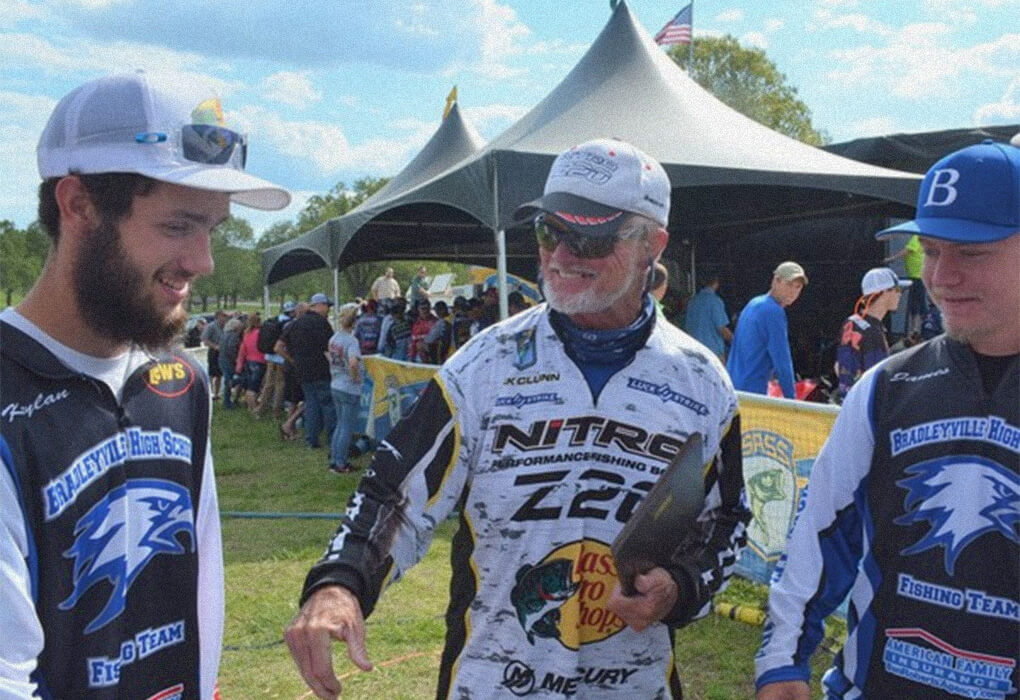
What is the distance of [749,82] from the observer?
41.8 m

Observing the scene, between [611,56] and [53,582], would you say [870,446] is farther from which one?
[611,56]

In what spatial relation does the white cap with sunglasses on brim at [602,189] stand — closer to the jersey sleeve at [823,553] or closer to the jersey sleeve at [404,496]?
the jersey sleeve at [404,496]

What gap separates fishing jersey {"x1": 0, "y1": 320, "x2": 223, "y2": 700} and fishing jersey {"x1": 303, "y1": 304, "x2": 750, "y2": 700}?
34 centimetres

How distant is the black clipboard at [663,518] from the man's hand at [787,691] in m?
0.36

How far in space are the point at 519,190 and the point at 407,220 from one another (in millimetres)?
6536

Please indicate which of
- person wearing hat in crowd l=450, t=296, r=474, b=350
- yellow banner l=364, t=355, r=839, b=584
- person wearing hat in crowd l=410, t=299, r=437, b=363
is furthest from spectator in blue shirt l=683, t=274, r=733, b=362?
yellow banner l=364, t=355, r=839, b=584

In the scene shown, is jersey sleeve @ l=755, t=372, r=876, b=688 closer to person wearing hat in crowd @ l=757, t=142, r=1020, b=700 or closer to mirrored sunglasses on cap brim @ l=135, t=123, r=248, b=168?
person wearing hat in crowd @ l=757, t=142, r=1020, b=700

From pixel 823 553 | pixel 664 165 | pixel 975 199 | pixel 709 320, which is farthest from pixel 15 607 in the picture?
pixel 709 320

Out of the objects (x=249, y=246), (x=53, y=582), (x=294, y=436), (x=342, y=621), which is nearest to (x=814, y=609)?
(x=342, y=621)

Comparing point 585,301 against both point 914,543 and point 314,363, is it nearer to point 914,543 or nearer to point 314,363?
point 914,543

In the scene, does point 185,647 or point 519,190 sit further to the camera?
point 519,190

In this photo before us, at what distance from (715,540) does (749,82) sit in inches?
1732

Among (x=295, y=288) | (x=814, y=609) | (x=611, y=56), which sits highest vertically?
(x=611, y=56)

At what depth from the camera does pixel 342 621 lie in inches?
60.6
